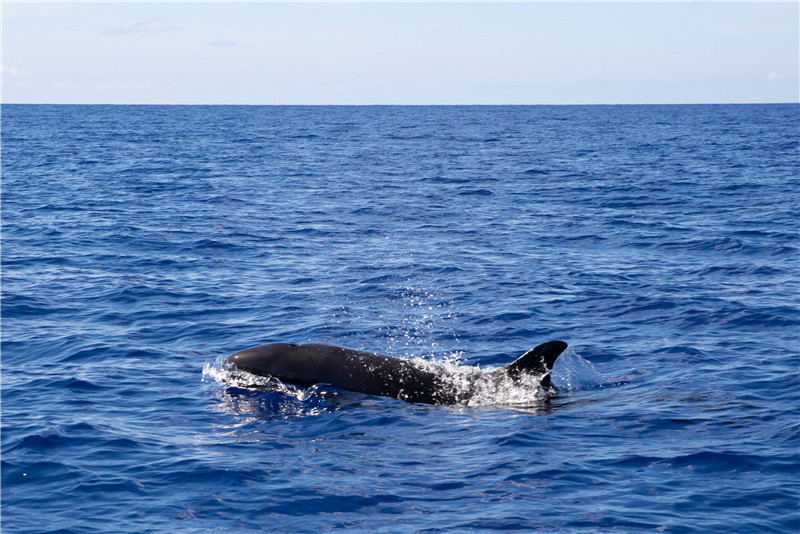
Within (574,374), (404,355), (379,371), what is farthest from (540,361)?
(404,355)

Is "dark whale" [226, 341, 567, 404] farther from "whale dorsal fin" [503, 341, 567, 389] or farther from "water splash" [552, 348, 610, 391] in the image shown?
"water splash" [552, 348, 610, 391]

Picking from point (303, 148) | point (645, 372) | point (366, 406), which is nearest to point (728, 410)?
point (645, 372)

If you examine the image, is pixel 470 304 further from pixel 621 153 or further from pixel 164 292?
pixel 621 153

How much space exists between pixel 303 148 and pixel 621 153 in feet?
98.3

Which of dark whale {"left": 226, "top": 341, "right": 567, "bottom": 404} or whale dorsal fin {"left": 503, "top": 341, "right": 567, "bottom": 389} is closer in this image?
whale dorsal fin {"left": 503, "top": 341, "right": 567, "bottom": 389}

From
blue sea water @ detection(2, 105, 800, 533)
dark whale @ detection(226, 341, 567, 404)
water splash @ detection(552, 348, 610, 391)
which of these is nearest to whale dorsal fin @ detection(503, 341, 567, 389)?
dark whale @ detection(226, 341, 567, 404)

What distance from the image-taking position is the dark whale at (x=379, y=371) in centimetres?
1397

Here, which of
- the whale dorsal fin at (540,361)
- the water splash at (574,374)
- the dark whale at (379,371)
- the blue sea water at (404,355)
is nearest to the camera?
the blue sea water at (404,355)

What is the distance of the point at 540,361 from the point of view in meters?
13.6

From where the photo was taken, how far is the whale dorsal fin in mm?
13383

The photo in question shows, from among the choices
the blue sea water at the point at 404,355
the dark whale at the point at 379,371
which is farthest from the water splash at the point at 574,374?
the dark whale at the point at 379,371

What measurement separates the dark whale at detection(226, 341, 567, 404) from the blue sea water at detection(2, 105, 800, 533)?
1.14 feet

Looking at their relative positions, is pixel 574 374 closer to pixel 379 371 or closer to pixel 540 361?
Result: pixel 540 361

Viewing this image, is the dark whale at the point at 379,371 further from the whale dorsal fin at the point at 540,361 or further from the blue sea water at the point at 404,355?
the blue sea water at the point at 404,355
